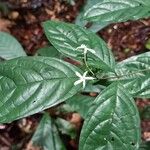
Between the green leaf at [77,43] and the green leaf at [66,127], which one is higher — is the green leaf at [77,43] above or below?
above

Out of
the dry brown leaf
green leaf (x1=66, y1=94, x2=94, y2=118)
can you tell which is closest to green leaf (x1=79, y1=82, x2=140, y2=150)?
green leaf (x1=66, y1=94, x2=94, y2=118)

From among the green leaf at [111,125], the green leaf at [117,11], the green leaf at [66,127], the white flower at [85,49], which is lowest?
the green leaf at [66,127]

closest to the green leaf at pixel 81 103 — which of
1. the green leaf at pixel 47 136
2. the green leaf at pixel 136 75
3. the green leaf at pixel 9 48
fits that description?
the green leaf at pixel 47 136

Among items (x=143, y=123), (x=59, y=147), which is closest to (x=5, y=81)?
(x=59, y=147)

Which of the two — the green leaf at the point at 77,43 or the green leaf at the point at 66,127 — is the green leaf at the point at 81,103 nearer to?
the green leaf at the point at 66,127

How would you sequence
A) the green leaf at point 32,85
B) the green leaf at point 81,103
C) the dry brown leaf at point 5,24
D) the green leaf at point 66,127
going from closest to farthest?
the green leaf at point 32,85
the green leaf at point 81,103
the green leaf at point 66,127
the dry brown leaf at point 5,24

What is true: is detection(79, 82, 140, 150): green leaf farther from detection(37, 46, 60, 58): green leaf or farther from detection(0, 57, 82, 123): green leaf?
detection(37, 46, 60, 58): green leaf

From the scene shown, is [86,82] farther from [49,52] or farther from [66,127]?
[66,127]
